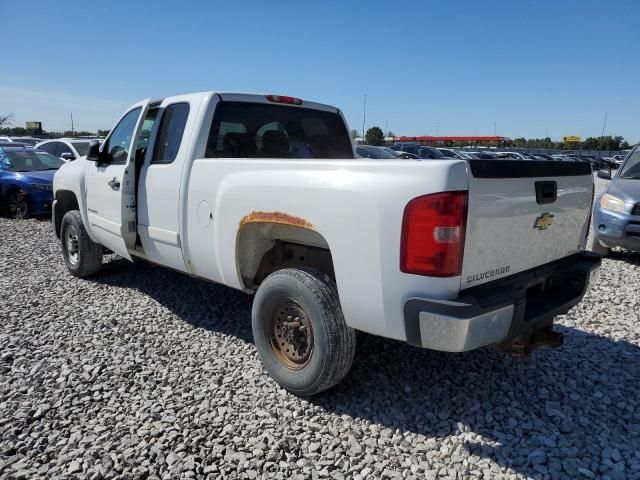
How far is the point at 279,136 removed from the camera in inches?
170

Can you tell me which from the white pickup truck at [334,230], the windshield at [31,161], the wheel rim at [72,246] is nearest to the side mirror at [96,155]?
the white pickup truck at [334,230]

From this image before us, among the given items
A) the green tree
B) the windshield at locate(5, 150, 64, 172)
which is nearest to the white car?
the windshield at locate(5, 150, 64, 172)

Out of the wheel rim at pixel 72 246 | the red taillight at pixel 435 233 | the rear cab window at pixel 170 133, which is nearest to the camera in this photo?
the red taillight at pixel 435 233

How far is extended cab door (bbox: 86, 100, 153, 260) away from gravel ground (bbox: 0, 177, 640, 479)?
→ 2.67 feet

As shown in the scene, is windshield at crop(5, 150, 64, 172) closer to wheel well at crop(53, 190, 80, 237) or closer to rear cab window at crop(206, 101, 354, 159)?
wheel well at crop(53, 190, 80, 237)

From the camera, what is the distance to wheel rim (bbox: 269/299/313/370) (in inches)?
122

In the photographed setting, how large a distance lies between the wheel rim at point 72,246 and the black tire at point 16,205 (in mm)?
5917

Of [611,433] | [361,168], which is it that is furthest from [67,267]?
[611,433]

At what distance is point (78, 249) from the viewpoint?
19.0 feet

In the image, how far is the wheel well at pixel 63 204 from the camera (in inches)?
242

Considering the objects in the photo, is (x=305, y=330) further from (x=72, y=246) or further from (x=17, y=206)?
(x=17, y=206)

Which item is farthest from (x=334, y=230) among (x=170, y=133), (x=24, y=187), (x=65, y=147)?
(x=65, y=147)

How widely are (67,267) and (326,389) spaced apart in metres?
4.63

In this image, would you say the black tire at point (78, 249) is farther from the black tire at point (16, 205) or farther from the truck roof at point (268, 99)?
the black tire at point (16, 205)
